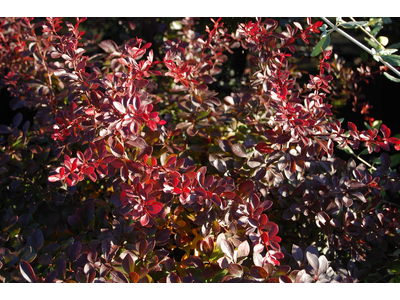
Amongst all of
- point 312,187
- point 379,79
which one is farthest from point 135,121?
point 379,79

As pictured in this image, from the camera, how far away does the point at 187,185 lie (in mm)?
1143

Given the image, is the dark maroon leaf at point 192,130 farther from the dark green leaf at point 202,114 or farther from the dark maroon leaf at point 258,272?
the dark maroon leaf at point 258,272

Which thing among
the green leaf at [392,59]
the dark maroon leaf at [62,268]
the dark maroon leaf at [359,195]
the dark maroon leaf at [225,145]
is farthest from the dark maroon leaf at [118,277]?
the green leaf at [392,59]

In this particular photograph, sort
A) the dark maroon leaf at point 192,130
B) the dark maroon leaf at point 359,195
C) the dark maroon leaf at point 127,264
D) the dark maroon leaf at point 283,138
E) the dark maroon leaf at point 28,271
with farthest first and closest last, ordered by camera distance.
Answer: the dark maroon leaf at point 192,130
the dark maroon leaf at point 359,195
the dark maroon leaf at point 283,138
the dark maroon leaf at point 127,264
the dark maroon leaf at point 28,271

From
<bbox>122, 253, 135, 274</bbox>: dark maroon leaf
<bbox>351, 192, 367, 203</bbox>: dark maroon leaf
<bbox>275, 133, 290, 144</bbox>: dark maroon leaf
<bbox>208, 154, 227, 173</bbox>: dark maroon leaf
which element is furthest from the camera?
<bbox>208, 154, 227, 173</bbox>: dark maroon leaf

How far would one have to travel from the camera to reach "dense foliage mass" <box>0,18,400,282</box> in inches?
44.5

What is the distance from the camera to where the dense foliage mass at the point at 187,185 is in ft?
3.71

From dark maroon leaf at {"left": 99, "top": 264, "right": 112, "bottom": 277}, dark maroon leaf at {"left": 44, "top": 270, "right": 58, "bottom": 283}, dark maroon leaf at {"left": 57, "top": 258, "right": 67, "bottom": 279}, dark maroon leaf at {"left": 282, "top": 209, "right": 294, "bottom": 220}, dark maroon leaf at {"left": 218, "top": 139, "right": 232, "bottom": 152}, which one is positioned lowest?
dark maroon leaf at {"left": 282, "top": 209, "right": 294, "bottom": 220}

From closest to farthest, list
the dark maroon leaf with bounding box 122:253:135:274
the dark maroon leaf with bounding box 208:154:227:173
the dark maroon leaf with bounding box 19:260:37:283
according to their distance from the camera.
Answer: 1. the dark maroon leaf with bounding box 19:260:37:283
2. the dark maroon leaf with bounding box 122:253:135:274
3. the dark maroon leaf with bounding box 208:154:227:173

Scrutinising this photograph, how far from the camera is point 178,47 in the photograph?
5.59ft

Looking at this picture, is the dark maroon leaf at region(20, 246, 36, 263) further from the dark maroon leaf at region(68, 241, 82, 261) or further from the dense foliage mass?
the dark maroon leaf at region(68, 241, 82, 261)

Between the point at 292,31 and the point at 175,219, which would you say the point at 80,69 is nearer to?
the point at 175,219

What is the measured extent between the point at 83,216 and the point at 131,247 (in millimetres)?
292

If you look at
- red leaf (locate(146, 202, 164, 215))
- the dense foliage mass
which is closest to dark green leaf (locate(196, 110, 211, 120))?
the dense foliage mass
